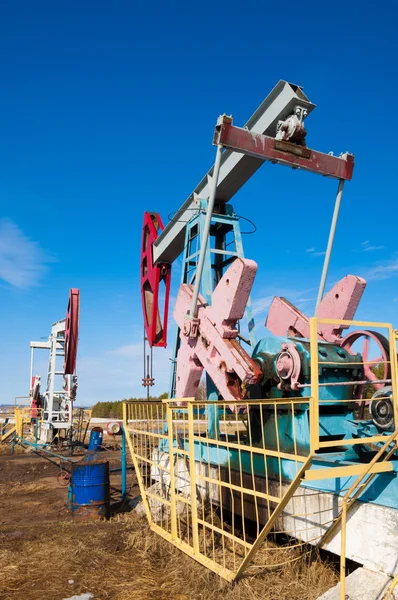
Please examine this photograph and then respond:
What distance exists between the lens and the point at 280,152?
232 inches

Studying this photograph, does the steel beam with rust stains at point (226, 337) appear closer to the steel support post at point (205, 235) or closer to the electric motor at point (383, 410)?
the steel support post at point (205, 235)

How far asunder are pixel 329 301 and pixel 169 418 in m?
2.47

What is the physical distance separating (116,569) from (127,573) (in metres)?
0.17

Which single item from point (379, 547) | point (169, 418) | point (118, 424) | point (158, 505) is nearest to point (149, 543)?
point (158, 505)

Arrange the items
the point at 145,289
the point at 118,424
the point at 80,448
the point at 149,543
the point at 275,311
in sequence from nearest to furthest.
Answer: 1. the point at 149,543
2. the point at 275,311
3. the point at 145,289
4. the point at 80,448
5. the point at 118,424

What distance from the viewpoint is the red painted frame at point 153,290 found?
9094mm

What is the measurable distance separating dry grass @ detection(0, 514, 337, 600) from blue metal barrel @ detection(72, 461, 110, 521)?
607 millimetres

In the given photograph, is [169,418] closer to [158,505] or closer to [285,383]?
[285,383]

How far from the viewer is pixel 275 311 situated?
648 cm

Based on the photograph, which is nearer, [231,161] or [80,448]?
[231,161]

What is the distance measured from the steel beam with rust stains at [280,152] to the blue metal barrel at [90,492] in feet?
14.6

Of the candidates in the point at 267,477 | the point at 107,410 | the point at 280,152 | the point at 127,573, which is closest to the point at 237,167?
the point at 280,152

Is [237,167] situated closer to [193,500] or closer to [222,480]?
[222,480]

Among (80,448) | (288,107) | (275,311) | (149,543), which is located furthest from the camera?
(80,448)
